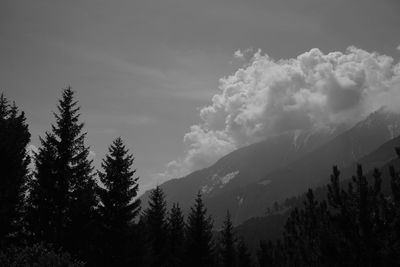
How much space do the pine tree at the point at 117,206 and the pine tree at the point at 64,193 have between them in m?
0.98

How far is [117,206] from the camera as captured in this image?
95.5 ft

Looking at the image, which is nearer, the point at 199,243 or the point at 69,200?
the point at 69,200

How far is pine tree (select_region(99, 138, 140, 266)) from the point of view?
28547mm

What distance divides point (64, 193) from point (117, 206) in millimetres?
3698

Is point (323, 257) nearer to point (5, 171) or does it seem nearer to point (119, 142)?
point (119, 142)

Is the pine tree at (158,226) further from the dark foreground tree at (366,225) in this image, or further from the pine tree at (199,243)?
the dark foreground tree at (366,225)

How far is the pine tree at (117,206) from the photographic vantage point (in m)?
28.5

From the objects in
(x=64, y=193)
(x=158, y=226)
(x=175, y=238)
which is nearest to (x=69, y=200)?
(x=64, y=193)

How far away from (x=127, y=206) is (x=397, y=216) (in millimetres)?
18281

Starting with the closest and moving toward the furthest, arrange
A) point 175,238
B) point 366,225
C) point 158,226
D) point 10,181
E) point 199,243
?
point 10,181
point 366,225
point 199,243
point 158,226
point 175,238

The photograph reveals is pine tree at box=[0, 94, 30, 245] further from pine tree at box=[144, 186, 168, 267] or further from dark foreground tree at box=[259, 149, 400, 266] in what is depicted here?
dark foreground tree at box=[259, 149, 400, 266]

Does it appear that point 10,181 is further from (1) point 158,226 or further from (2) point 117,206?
(1) point 158,226

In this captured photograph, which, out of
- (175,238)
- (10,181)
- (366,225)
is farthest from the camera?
(175,238)

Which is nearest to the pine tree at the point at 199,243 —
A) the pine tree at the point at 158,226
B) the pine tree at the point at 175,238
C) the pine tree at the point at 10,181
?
the pine tree at the point at 175,238
